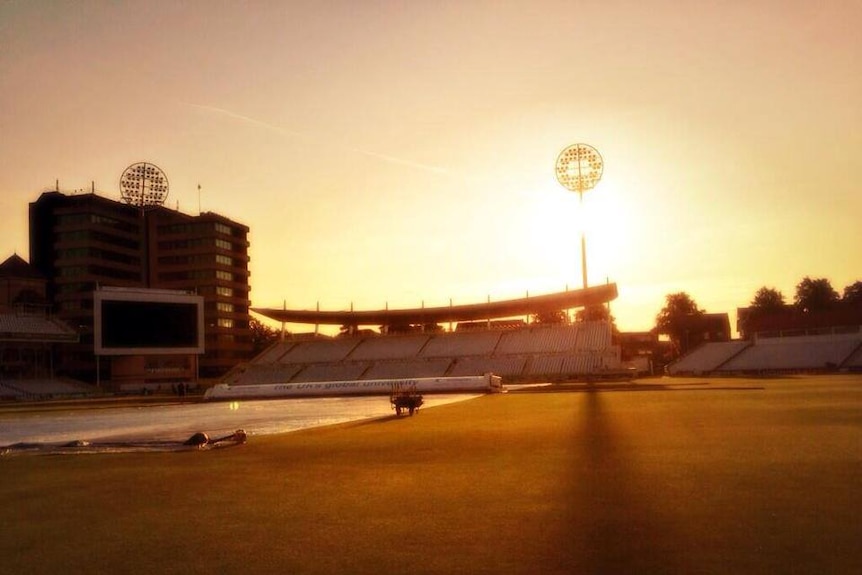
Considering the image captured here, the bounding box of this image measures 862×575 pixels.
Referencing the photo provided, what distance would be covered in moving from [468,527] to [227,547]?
9.12 ft

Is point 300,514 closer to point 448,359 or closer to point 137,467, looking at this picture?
point 137,467

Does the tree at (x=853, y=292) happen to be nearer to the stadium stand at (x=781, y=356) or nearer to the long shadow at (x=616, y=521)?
the stadium stand at (x=781, y=356)

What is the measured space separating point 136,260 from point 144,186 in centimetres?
2891

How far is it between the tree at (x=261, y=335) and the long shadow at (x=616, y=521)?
129205 millimetres

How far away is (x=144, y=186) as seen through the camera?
88375 millimetres

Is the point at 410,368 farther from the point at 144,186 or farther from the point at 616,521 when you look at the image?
the point at 616,521

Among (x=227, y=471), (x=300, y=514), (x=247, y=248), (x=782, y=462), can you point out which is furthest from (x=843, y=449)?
(x=247, y=248)

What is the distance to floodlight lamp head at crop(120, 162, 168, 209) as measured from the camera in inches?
3447

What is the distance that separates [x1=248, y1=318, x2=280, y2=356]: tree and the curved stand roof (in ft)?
160

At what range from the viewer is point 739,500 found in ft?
33.6

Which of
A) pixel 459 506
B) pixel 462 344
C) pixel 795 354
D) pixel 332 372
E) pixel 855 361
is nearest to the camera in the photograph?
pixel 459 506

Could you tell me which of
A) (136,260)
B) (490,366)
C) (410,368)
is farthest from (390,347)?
(136,260)

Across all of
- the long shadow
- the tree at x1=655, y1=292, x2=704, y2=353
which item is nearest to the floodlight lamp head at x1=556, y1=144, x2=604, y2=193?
the long shadow

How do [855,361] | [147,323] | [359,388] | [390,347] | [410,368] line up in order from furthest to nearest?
[390,347] → [410,368] → [147,323] → [855,361] → [359,388]
